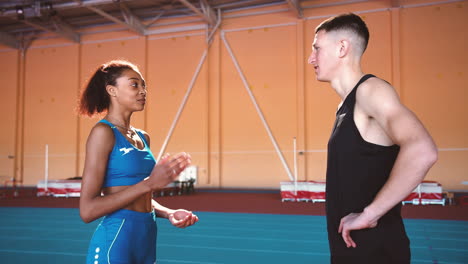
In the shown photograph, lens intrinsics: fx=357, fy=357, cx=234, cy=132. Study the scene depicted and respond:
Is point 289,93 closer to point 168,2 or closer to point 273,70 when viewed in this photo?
point 273,70

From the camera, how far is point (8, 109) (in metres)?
18.7

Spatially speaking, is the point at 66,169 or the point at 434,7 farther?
the point at 66,169

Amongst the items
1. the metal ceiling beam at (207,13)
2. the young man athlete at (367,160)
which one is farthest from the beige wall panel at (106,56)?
the young man athlete at (367,160)

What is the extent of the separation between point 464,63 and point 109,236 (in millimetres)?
14730

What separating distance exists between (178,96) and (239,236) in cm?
1106

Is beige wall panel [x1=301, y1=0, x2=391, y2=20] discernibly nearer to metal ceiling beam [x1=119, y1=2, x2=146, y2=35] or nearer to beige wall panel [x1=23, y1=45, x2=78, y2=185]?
metal ceiling beam [x1=119, y1=2, x2=146, y2=35]

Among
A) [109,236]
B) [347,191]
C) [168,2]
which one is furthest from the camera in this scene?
[168,2]

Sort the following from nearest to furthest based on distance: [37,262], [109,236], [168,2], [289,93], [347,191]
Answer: [347,191]
[109,236]
[37,262]
[289,93]
[168,2]

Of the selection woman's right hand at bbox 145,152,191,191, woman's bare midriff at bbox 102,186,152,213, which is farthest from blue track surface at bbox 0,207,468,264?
woman's right hand at bbox 145,152,191,191

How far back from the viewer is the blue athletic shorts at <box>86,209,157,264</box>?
1877mm

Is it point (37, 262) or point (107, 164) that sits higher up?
point (107, 164)

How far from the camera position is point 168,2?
625 inches

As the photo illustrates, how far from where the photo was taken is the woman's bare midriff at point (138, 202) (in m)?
1.95

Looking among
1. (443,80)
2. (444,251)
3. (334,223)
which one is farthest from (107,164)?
(443,80)
